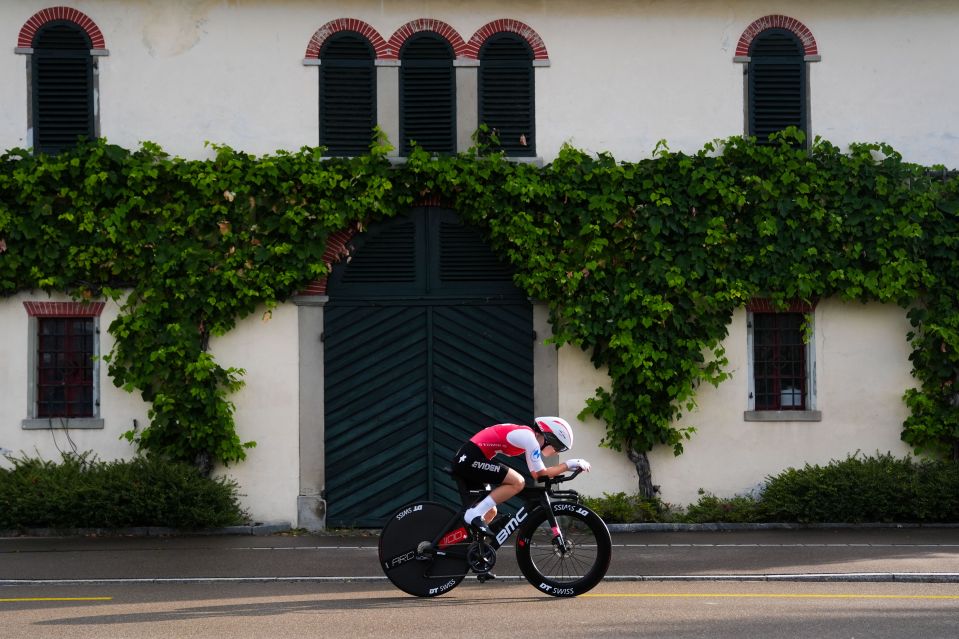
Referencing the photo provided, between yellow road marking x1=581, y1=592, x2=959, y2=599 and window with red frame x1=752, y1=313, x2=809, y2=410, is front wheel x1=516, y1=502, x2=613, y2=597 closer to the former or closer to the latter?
yellow road marking x1=581, y1=592, x2=959, y2=599

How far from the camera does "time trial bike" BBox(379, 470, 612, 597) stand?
10617mm

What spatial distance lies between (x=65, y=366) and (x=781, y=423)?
911 centimetres

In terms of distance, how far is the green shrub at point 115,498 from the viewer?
15695 mm

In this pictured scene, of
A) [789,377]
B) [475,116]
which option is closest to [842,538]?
[789,377]

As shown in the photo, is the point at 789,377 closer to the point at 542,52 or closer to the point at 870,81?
the point at 870,81

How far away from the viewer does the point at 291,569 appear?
13023 millimetres

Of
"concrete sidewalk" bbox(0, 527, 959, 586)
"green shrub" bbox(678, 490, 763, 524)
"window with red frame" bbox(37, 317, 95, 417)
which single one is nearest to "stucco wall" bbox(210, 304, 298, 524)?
"concrete sidewalk" bbox(0, 527, 959, 586)

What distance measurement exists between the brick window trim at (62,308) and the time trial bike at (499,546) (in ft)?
24.5

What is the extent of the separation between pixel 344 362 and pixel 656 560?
207 inches

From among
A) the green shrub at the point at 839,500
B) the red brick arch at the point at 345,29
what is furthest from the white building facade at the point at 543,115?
the green shrub at the point at 839,500

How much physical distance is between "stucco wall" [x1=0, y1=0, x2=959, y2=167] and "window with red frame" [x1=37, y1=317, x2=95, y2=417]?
7.84ft

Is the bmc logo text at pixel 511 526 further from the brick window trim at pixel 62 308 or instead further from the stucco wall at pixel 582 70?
the brick window trim at pixel 62 308

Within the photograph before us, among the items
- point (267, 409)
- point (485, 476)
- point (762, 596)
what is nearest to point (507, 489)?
point (485, 476)

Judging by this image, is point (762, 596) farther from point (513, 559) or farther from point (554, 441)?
point (513, 559)
